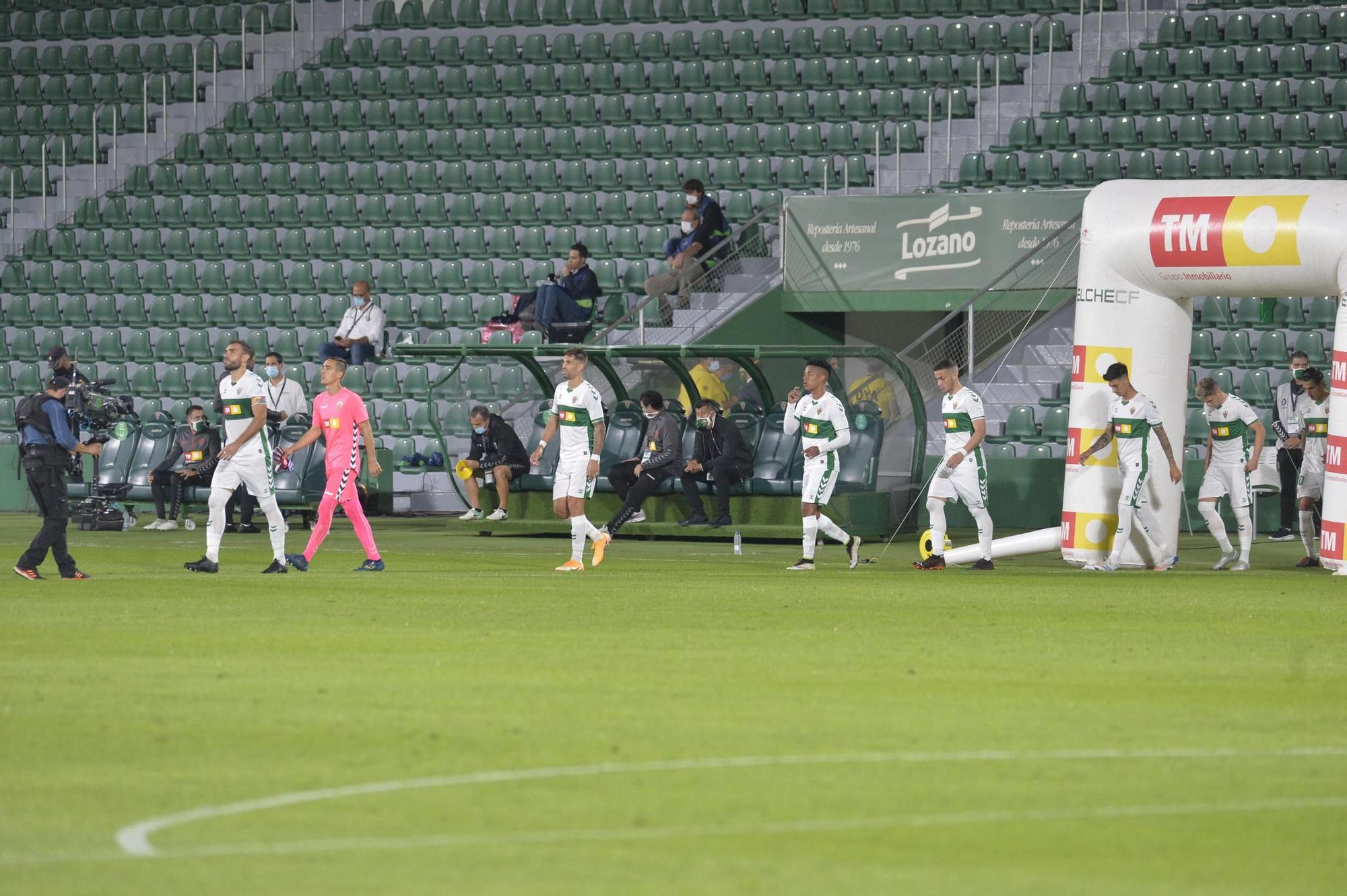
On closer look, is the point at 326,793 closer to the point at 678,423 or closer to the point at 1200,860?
the point at 1200,860

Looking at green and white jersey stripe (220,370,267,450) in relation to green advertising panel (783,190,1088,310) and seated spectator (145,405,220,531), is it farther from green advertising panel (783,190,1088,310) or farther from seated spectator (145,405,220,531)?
green advertising panel (783,190,1088,310)

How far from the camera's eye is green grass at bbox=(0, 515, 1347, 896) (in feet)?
20.4

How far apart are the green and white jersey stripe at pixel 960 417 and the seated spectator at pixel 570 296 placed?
9198 mm

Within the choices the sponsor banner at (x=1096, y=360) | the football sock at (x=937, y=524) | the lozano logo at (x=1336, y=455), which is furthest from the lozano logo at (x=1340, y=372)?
the football sock at (x=937, y=524)

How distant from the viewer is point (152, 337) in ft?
108

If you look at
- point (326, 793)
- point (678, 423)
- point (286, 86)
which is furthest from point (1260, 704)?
point (286, 86)

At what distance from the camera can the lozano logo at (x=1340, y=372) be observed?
18219 millimetres

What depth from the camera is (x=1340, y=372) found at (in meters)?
18.3

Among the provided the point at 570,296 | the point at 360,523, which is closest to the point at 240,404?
the point at 360,523

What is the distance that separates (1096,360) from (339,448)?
25.1 feet

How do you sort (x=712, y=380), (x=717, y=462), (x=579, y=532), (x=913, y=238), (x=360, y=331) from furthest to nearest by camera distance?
1. (x=360, y=331)
2. (x=913, y=238)
3. (x=712, y=380)
4. (x=717, y=462)
5. (x=579, y=532)

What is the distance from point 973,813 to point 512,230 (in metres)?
25.4

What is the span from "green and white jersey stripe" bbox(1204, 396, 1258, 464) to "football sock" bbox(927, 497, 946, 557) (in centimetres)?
337

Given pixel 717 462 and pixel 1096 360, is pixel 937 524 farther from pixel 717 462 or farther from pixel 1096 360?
pixel 717 462
